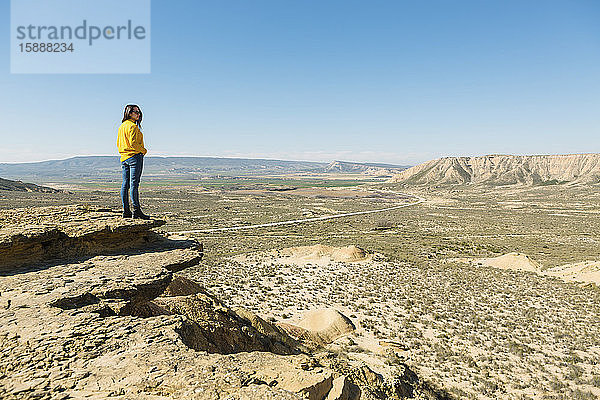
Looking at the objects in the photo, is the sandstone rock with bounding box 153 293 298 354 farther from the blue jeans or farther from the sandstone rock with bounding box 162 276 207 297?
the blue jeans

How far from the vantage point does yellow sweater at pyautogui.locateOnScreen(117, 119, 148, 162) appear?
8039 millimetres

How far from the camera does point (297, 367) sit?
539 centimetres

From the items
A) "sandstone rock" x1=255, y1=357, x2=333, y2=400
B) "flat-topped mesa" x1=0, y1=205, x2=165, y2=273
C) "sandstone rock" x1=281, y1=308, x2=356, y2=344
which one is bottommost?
"sandstone rock" x1=281, y1=308, x2=356, y2=344

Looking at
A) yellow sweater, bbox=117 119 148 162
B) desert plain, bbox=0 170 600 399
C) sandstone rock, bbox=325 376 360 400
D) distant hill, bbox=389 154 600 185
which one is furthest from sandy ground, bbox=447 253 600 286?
distant hill, bbox=389 154 600 185

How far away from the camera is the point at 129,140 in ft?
26.5

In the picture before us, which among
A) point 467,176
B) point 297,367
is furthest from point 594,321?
point 467,176

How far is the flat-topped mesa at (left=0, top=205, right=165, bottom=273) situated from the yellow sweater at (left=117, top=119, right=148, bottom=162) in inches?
74.5

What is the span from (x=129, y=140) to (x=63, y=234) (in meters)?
2.85

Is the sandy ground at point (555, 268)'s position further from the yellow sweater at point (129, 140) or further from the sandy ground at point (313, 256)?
the yellow sweater at point (129, 140)

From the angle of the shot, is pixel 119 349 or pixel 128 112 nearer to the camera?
pixel 119 349

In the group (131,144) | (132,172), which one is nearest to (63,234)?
(132,172)

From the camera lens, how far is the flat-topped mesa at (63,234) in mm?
7438

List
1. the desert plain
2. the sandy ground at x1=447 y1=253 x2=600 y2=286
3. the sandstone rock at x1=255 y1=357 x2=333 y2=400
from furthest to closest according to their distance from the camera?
the sandy ground at x1=447 y1=253 x2=600 y2=286, the desert plain, the sandstone rock at x1=255 y1=357 x2=333 y2=400

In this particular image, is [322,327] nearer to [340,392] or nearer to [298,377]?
[340,392]
